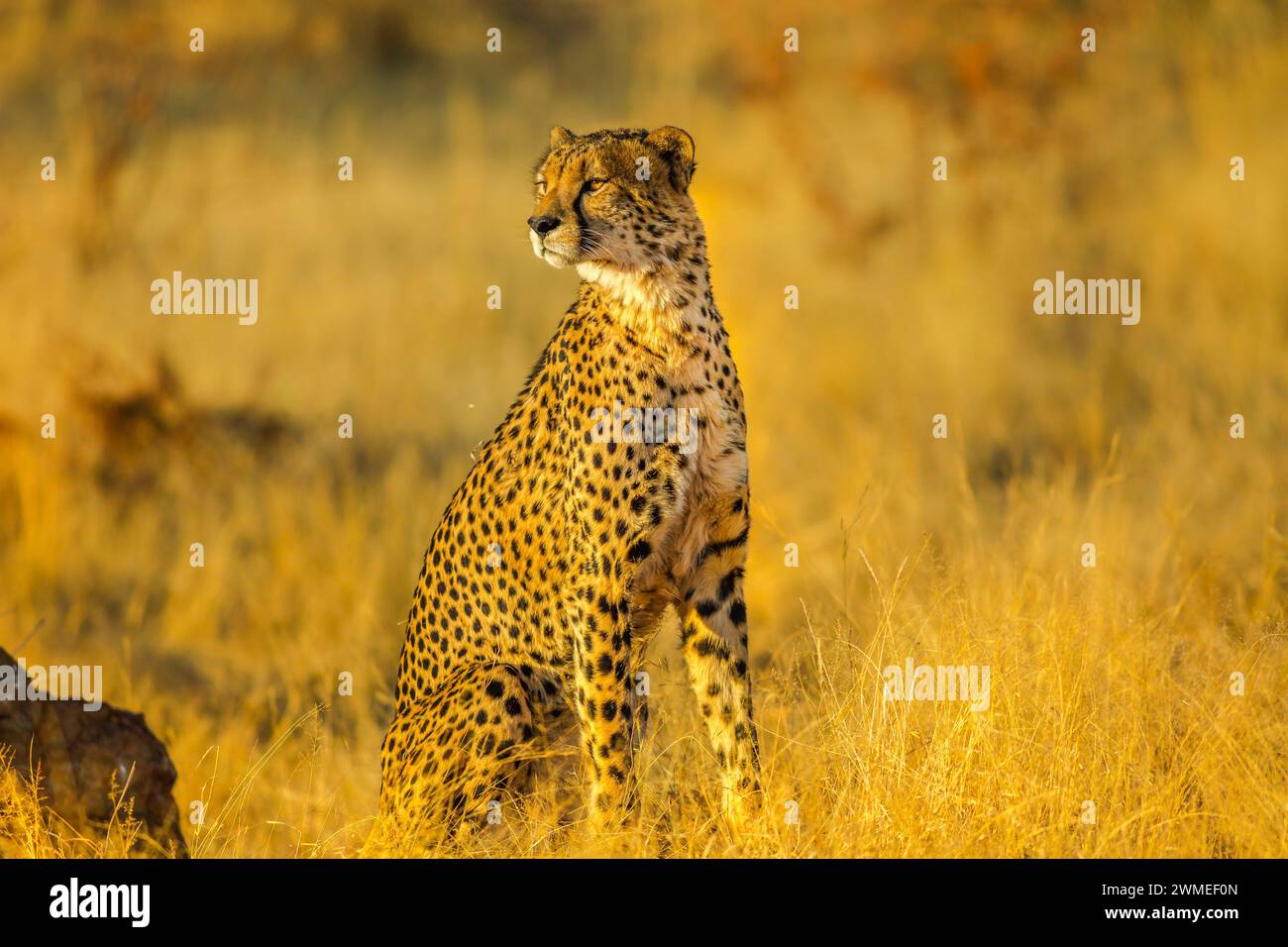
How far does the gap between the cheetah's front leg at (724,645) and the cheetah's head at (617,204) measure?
661 mm

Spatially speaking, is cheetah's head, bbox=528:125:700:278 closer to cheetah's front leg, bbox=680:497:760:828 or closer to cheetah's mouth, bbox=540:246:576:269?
cheetah's mouth, bbox=540:246:576:269

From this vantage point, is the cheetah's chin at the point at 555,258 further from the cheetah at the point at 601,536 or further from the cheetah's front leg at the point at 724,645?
the cheetah's front leg at the point at 724,645

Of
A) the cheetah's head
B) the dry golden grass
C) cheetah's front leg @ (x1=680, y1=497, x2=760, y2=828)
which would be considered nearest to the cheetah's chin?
the cheetah's head

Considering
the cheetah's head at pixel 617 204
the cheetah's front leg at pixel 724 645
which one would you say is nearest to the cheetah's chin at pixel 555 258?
the cheetah's head at pixel 617 204

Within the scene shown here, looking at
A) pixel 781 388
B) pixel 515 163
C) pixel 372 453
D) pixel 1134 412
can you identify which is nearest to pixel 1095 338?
pixel 1134 412

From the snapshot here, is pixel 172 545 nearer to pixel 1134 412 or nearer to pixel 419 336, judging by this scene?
pixel 419 336

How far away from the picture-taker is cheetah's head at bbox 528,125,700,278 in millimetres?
4371

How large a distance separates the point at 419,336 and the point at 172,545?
2.40 meters

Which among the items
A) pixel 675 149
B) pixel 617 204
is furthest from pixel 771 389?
pixel 617 204

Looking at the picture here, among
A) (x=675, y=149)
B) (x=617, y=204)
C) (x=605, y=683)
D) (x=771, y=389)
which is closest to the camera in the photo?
(x=605, y=683)

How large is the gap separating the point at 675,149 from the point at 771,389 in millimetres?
4784

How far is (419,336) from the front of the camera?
35.0 ft

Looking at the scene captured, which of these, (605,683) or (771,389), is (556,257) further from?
(771,389)

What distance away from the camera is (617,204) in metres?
4.45
